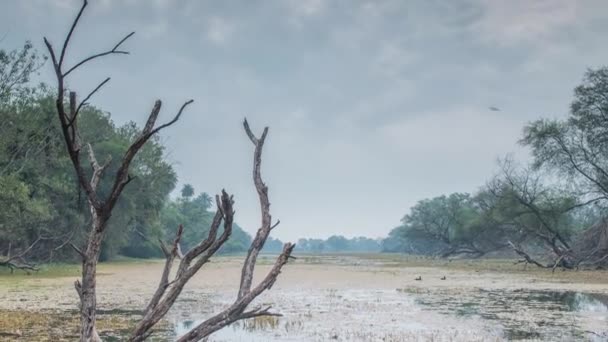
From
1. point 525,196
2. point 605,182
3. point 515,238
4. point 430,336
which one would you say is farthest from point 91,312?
point 515,238

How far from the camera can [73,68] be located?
3.44 m

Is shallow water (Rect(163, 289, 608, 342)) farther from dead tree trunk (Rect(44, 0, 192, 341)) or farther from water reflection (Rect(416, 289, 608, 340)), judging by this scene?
dead tree trunk (Rect(44, 0, 192, 341))

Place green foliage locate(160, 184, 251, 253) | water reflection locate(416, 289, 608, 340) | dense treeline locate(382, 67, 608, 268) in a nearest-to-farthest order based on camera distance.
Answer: water reflection locate(416, 289, 608, 340), dense treeline locate(382, 67, 608, 268), green foliage locate(160, 184, 251, 253)

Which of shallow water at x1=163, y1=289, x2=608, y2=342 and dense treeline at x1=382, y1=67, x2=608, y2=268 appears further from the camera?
dense treeline at x1=382, y1=67, x2=608, y2=268

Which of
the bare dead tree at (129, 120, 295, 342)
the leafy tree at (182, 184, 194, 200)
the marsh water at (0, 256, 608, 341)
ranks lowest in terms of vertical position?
the marsh water at (0, 256, 608, 341)

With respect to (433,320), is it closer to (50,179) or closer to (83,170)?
(83,170)

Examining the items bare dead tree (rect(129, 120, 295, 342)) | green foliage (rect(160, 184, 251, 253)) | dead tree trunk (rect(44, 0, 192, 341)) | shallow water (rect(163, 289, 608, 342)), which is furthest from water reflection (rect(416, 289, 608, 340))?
green foliage (rect(160, 184, 251, 253))

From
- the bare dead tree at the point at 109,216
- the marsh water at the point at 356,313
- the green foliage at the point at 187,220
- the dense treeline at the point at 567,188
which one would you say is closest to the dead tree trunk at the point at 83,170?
the bare dead tree at the point at 109,216

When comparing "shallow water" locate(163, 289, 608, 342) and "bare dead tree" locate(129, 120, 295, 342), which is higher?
"bare dead tree" locate(129, 120, 295, 342)

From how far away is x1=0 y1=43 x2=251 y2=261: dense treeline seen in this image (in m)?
27.1

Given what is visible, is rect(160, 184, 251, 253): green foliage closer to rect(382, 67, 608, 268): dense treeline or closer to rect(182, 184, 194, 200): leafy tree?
rect(182, 184, 194, 200): leafy tree

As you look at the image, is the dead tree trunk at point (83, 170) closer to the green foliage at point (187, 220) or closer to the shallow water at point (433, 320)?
the shallow water at point (433, 320)

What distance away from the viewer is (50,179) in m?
36.8

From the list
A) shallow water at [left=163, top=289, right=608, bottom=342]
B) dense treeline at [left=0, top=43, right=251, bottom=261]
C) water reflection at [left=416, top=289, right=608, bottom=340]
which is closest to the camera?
shallow water at [left=163, top=289, right=608, bottom=342]
